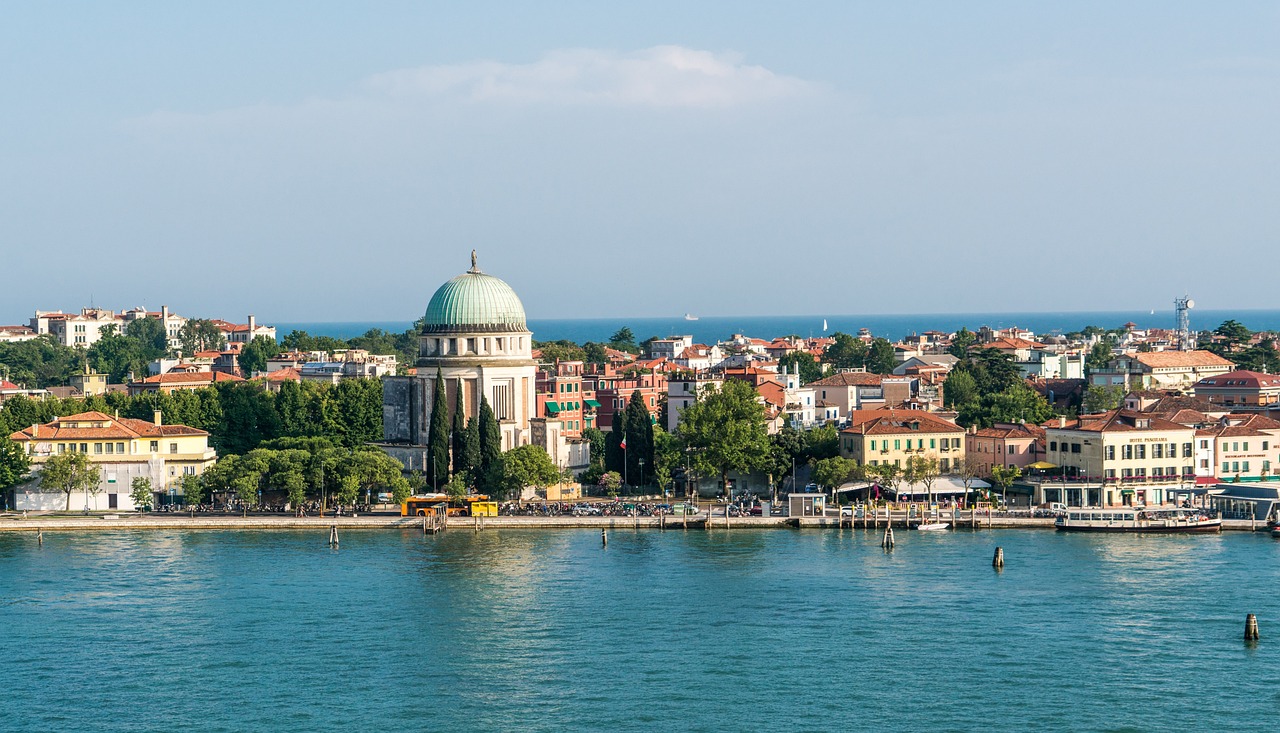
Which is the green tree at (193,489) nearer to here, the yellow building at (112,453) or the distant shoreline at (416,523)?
the yellow building at (112,453)

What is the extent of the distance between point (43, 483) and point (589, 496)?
1894cm

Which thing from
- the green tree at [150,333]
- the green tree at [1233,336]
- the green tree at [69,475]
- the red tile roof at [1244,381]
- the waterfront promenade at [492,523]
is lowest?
the waterfront promenade at [492,523]

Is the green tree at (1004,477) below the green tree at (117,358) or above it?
below

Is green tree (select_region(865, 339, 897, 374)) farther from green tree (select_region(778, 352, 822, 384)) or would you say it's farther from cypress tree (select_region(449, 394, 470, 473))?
cypress tree (select_region(449, 394, 470, 473))

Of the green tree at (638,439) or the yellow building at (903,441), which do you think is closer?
the yellow building at (903,441)

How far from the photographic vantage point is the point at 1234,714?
3297cm

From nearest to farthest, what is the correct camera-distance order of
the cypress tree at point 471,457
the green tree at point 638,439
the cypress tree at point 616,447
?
the cypress tree at point 471,457 → the green tree at point 638,439 → the cypress tree at point 616,447

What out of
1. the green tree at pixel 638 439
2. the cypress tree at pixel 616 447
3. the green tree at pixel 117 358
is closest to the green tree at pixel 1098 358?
the cypress tree at pixel 616 447

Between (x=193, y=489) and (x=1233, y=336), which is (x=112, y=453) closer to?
(x=193, y=489)

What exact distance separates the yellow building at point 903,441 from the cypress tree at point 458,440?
13384mm

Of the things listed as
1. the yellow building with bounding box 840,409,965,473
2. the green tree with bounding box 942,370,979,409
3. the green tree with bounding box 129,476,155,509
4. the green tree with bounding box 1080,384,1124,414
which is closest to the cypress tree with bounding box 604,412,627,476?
the yellow building with bounding box 840,409,965,473

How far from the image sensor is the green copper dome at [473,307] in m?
67.5

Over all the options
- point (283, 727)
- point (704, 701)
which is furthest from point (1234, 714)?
point (283, 727)

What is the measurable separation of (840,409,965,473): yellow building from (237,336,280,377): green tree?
60.6 meters
